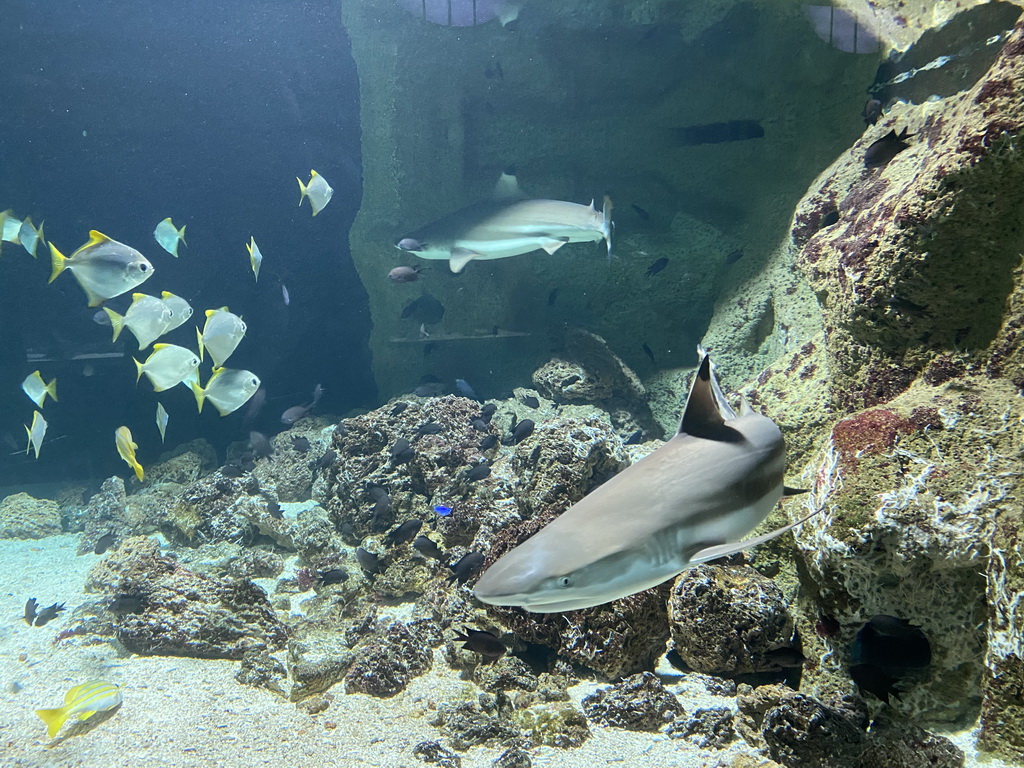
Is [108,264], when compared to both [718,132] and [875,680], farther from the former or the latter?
[718,132]

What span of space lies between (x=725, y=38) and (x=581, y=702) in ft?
34.7

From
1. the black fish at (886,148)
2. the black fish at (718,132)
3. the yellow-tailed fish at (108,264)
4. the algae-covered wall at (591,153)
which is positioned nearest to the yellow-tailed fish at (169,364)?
the yellow-tailed fish at (108,264)

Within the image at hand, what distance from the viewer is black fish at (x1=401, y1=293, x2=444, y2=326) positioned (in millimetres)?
11414

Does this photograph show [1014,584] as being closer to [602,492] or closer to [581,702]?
[602,492]

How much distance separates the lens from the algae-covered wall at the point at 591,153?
9.01 m

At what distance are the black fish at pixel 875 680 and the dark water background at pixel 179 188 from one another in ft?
44.3

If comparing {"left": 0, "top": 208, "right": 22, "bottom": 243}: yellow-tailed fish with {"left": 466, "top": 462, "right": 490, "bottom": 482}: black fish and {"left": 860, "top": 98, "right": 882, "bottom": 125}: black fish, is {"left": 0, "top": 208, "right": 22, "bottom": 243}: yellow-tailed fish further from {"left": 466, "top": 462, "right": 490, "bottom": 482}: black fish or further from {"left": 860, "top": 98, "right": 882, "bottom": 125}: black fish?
{"left": 860, "top": 98, "right": 882, "bottom": 125}: black fish

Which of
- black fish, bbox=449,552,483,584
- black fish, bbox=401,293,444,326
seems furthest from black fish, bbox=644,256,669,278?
black fish, bbox=449,552,483,584

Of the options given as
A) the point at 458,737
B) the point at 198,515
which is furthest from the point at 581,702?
the point at 198,515

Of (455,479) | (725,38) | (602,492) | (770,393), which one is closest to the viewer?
(602,492)

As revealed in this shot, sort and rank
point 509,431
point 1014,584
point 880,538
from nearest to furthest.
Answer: point 1014,584, point 880,538, point 509,431

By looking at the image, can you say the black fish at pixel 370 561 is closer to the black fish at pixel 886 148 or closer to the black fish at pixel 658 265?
the black fish at pixel 886 148

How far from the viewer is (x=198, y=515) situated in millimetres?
7777

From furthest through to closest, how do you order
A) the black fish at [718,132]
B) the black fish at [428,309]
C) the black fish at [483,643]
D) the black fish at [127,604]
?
the black fish at [428,309] → the black fish at [718,132] → the black fish at [127,604] → the black fish at [483,643]
